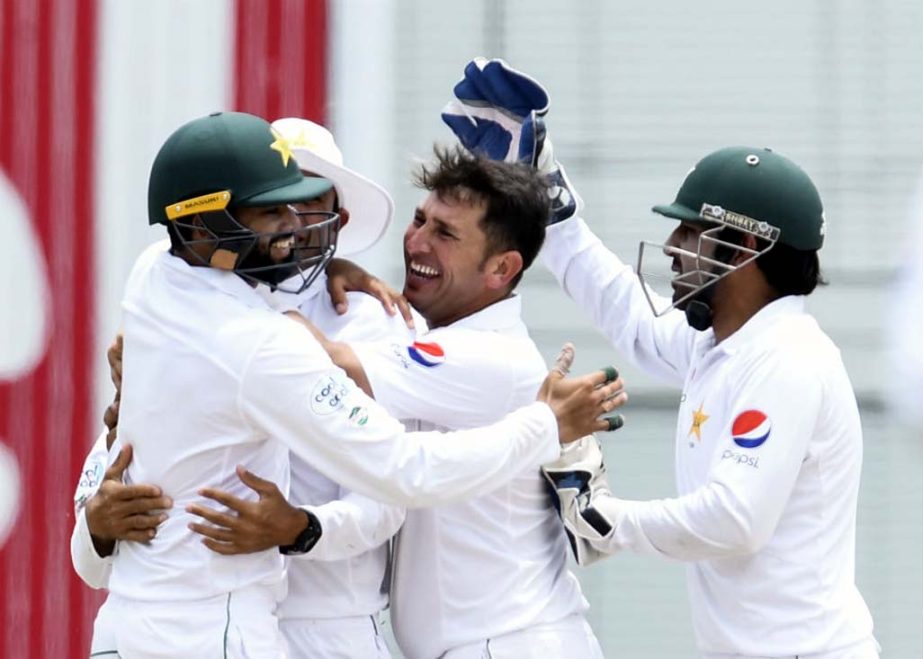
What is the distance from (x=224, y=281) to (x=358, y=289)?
0.40m

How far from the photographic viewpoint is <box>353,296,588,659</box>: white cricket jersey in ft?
10.3

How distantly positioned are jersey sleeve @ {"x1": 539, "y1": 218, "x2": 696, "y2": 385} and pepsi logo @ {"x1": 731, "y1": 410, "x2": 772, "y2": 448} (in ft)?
1.95

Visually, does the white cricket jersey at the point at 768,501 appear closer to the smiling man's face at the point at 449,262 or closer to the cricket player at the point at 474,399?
the cricket player at the point at 474,399

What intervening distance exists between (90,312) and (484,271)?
5.08 feet

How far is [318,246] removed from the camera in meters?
3.09

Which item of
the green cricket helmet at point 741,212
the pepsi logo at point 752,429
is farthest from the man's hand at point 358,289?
the pepsi logo at point 752,429

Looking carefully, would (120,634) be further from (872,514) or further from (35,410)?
(872,514)

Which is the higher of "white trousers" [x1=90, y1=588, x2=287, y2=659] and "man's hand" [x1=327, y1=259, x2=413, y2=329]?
"man's hand" [x1=327, y1=259, x2=413, y2=329]

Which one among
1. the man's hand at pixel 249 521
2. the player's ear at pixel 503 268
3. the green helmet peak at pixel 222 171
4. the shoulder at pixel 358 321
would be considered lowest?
the man's hand at pixel 249 521

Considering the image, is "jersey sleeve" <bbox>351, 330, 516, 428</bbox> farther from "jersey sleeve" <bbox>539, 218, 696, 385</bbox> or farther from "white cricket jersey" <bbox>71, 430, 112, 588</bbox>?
"jersey sleeve" <bbox>539, 218, 696, 385</bbox>

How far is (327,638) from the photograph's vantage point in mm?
3113

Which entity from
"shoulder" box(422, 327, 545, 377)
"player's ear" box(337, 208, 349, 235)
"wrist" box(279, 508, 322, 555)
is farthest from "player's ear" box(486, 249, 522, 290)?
"wrist" box(279, 508, 322, 555)

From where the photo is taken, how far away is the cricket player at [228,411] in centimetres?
288

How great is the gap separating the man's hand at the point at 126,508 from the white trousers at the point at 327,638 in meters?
0.32
